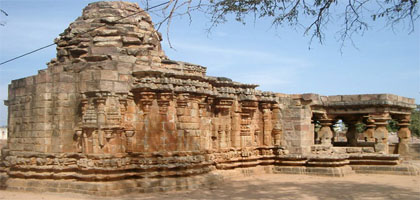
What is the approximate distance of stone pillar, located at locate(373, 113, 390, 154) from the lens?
18.5 meters

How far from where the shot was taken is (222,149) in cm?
1520

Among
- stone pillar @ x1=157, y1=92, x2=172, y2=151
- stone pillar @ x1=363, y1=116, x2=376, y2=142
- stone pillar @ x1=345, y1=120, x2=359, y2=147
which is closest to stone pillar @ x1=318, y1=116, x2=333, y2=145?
stone pillar @ x1=363, y1=116, x2=376, y2=142

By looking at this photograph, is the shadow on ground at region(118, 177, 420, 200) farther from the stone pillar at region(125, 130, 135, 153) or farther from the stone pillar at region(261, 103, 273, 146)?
the stone pillar at region(261, 103, 273, 146)

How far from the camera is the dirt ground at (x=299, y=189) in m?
11.5

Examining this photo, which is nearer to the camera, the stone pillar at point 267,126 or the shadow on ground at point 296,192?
the shadow on ground at point 296,192

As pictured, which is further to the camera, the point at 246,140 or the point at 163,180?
the point at 246,140

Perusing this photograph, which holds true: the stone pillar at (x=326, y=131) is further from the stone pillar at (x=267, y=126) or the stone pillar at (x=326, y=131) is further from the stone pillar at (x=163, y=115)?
the stone pillar at (x=163, y=115)

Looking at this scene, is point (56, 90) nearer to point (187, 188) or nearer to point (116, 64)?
point (116, 64)

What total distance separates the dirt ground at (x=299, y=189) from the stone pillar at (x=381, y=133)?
254cm

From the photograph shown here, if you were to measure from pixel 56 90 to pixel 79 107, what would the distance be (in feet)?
2.58

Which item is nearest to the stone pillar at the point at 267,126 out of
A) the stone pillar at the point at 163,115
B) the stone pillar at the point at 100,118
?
the stone pillar at the point at 163,115

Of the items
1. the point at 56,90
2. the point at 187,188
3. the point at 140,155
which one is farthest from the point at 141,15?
the point at 187,188

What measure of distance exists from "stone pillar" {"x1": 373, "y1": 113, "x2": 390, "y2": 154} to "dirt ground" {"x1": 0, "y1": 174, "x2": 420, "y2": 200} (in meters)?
2.54

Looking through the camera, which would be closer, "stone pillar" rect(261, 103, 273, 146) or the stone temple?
the stone temple
